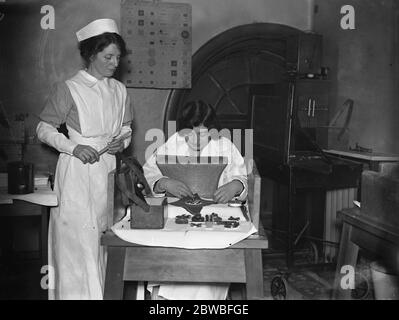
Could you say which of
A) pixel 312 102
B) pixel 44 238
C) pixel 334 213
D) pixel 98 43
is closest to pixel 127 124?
pixel 98 43

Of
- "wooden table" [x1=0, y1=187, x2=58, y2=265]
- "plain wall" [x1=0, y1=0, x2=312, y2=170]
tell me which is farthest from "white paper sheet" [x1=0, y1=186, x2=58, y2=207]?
"plain wall" [x1=0, y1=0, x2=312, y2=170]

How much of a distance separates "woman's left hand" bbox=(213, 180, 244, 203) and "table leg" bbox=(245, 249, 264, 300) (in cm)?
54

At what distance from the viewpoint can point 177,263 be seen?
84.4 inches

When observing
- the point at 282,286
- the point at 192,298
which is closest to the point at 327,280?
the point at 282,286

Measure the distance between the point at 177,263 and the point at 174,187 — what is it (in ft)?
2.08

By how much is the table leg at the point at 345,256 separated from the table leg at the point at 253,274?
933 mm

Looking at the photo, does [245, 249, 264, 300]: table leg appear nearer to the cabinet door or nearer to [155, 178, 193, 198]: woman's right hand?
[155, 178, 193, 198]: woman's right hand

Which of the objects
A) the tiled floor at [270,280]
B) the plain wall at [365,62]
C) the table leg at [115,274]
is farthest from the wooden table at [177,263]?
the plain wall at [365,62]

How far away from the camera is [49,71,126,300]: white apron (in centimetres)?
292

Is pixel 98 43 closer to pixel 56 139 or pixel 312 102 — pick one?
pixel 56 139

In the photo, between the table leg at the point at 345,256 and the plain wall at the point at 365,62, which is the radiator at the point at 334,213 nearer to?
the plain wall at the point at 365,62

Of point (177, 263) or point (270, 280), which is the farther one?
point (270, 280)

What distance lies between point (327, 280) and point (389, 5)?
292cm

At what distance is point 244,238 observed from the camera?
2.14 m
